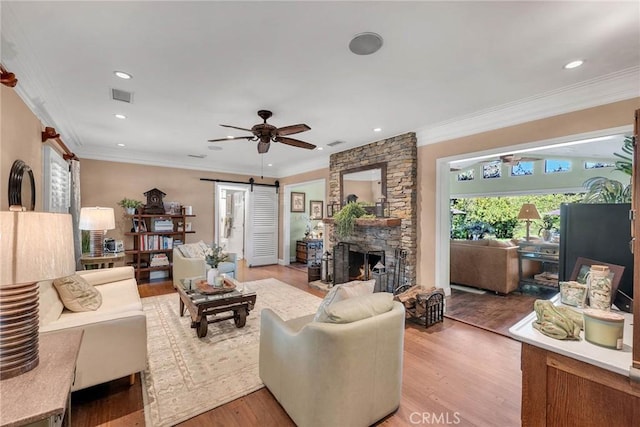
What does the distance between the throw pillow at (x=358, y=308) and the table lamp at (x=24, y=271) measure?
1376 millimetres

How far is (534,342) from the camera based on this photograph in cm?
126

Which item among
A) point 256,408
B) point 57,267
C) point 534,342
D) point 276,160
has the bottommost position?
point 256,408

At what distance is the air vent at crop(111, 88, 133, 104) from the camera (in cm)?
280

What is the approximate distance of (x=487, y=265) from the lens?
4543 mm

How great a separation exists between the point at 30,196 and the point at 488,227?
1003 cm

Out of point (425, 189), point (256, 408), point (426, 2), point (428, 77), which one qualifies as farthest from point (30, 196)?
point (425, 189)

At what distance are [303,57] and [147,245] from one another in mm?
4993

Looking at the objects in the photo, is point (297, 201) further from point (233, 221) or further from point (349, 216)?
point (349, 216)

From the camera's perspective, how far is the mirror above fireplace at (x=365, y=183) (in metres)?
4.60

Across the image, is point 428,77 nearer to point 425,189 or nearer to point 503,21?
point 503,21

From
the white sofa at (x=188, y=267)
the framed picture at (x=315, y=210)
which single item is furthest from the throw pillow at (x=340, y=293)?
the framed picture at (x=315, y=210)

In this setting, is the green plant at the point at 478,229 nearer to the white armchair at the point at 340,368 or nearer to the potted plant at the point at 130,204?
the white armchair at the point at 340,368

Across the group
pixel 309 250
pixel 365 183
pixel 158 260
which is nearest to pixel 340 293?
pixel 365 183

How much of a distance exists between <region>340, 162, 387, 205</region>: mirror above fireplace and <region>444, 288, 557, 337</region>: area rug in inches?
79.1
